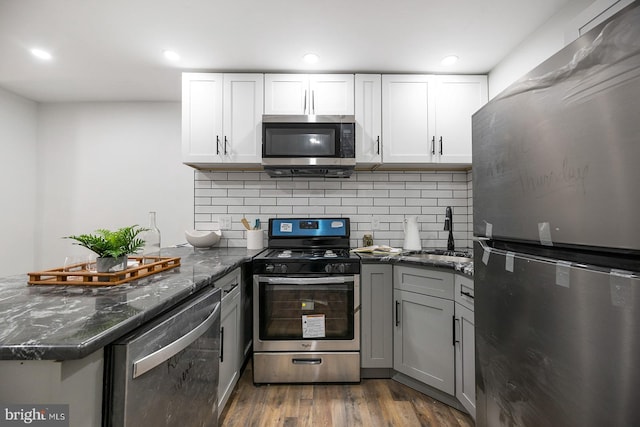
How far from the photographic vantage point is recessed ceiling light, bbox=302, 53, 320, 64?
2221mm

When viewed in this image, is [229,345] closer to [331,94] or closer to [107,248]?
[107,248]

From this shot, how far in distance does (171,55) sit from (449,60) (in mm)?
2126

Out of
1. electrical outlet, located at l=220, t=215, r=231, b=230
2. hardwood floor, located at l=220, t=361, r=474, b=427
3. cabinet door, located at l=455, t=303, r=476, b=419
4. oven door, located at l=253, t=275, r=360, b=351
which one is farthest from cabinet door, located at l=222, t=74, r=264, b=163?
cabinet door, located at l=455, t=303, r=476, b=419

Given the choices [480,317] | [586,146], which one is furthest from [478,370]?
[586,146]

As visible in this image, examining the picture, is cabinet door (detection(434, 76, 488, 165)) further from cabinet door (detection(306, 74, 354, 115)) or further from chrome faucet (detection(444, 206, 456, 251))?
cabinet door (detection(306, 74, 354, 115))

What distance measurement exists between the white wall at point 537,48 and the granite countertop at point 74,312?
2.25m

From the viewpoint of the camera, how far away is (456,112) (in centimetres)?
246

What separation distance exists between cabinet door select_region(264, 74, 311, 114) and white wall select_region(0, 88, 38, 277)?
8.57 feet

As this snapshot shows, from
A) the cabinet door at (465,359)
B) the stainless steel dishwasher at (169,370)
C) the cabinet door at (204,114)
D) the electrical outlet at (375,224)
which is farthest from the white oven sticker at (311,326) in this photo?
the cabinet door at (204,114)

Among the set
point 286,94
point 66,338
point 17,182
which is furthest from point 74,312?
point 17,182

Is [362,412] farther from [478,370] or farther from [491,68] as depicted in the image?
[491,68]

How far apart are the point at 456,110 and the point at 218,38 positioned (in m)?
1.91

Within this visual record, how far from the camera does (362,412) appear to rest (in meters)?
1.80

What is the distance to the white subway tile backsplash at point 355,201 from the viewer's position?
274 centimetres
